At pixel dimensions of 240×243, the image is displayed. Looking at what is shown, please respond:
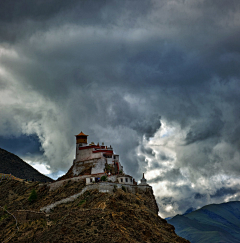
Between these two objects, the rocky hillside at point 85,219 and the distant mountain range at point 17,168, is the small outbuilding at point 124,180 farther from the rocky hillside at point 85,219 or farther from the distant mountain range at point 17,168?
the distant mountain range at point 17,168

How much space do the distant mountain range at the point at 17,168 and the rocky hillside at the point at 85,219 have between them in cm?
5644

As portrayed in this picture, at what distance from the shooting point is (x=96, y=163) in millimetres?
99562

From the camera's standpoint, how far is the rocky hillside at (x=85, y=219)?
201 ft

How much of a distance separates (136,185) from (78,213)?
1154 inches

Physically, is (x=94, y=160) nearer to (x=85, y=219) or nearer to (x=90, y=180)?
(x=90, y=180)

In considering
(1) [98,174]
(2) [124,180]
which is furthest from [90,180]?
(2) [124,180]

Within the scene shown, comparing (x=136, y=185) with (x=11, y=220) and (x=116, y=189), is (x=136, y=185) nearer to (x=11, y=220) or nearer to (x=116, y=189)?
(x=116, y=189)

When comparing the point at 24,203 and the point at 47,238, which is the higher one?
the point at 24,203

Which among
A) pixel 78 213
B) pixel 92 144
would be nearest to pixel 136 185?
pixel 92 144

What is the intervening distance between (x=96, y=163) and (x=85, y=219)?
34762mm

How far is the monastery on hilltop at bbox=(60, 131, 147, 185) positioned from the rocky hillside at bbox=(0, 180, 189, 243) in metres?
6.09

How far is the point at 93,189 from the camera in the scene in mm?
83625

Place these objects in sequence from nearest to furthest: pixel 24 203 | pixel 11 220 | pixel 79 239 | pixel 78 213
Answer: pixel 79 239
pixel 78 213
pixel 11 220
pixel 24 203

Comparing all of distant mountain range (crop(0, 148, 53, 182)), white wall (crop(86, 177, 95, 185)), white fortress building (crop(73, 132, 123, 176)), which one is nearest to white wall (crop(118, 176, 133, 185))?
white fortress building (crop(73, 132, 123, 176))
